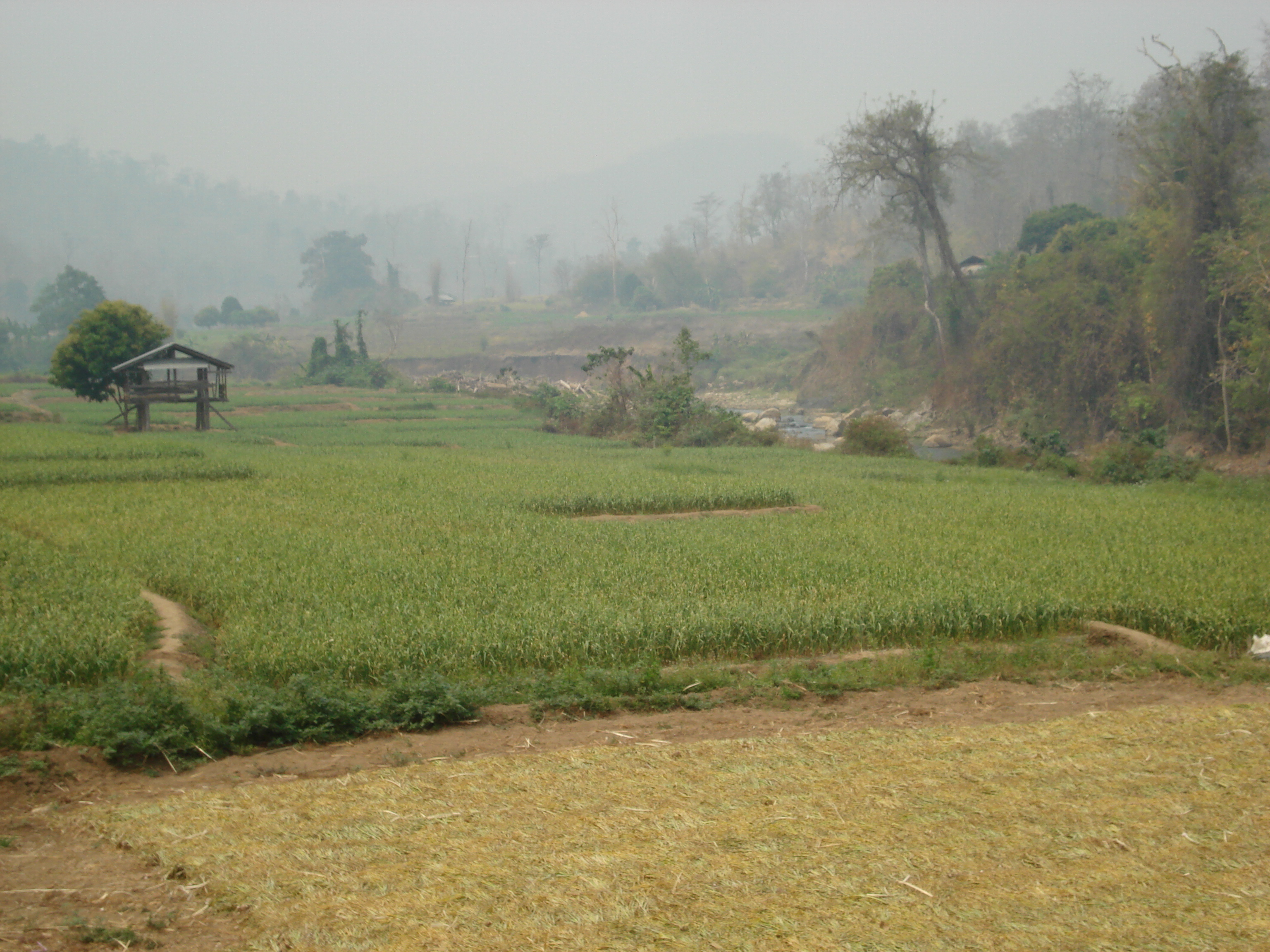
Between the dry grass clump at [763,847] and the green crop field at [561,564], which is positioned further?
the green crop field at [561,564]

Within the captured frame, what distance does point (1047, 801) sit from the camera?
17.0ft

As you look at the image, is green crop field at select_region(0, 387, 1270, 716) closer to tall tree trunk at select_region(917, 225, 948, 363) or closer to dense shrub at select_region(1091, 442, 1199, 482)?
dense shrub at select_region(1091, 442, 1199, 482)

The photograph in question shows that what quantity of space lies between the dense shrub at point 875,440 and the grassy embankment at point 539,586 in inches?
388

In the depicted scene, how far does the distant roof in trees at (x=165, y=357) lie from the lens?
30.0m

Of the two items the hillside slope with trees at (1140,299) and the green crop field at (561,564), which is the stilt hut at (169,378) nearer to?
the green crop field at (561,564)

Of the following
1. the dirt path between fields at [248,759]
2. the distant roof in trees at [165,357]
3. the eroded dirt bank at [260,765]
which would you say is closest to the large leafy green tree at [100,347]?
the distant roof in trees at [165,357]

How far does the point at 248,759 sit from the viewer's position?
6.36m

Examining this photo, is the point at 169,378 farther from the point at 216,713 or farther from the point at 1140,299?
the point at 1140,299

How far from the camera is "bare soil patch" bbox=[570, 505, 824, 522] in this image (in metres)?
15.9

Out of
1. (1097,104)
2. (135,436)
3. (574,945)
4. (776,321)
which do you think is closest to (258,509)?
(574,945)

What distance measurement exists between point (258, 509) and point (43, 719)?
30.0 ft

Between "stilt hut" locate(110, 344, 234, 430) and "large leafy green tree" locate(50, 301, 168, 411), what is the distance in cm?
109

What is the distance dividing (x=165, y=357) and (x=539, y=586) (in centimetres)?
2622

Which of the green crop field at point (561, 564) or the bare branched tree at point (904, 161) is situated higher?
the bare branched tree at point (904, 161)
